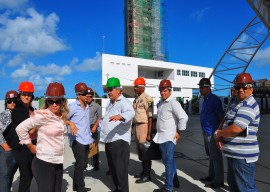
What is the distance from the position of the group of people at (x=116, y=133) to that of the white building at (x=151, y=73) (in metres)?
31.8

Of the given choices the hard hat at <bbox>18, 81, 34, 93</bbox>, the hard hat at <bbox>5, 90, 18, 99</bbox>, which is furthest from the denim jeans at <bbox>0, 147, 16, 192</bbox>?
the hard hat at <bbox>18, 81, 34, 93</bbox>

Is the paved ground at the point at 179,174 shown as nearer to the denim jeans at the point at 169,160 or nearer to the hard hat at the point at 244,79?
the denim jeans at the point at 169,160

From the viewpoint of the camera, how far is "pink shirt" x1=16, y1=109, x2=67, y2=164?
293 cm

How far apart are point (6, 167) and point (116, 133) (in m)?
1.53

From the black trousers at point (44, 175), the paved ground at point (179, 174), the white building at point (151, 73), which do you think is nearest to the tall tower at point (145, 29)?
the white building at point (151, 73)

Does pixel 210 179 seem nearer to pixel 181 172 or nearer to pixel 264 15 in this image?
pixel 181 172

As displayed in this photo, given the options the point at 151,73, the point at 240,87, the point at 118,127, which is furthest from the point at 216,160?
the point at 151,73

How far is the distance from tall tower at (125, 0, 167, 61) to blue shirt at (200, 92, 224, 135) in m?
65.0

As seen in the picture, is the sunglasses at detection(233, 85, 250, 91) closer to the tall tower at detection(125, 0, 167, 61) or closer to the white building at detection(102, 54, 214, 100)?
the white building at detection(102, 54, 214, 100)

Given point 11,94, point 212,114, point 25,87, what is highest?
point 25,87

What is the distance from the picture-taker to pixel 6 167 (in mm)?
3713

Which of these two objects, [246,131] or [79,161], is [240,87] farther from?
[79,161]

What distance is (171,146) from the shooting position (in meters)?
4.30

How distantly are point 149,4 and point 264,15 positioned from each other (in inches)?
2489
